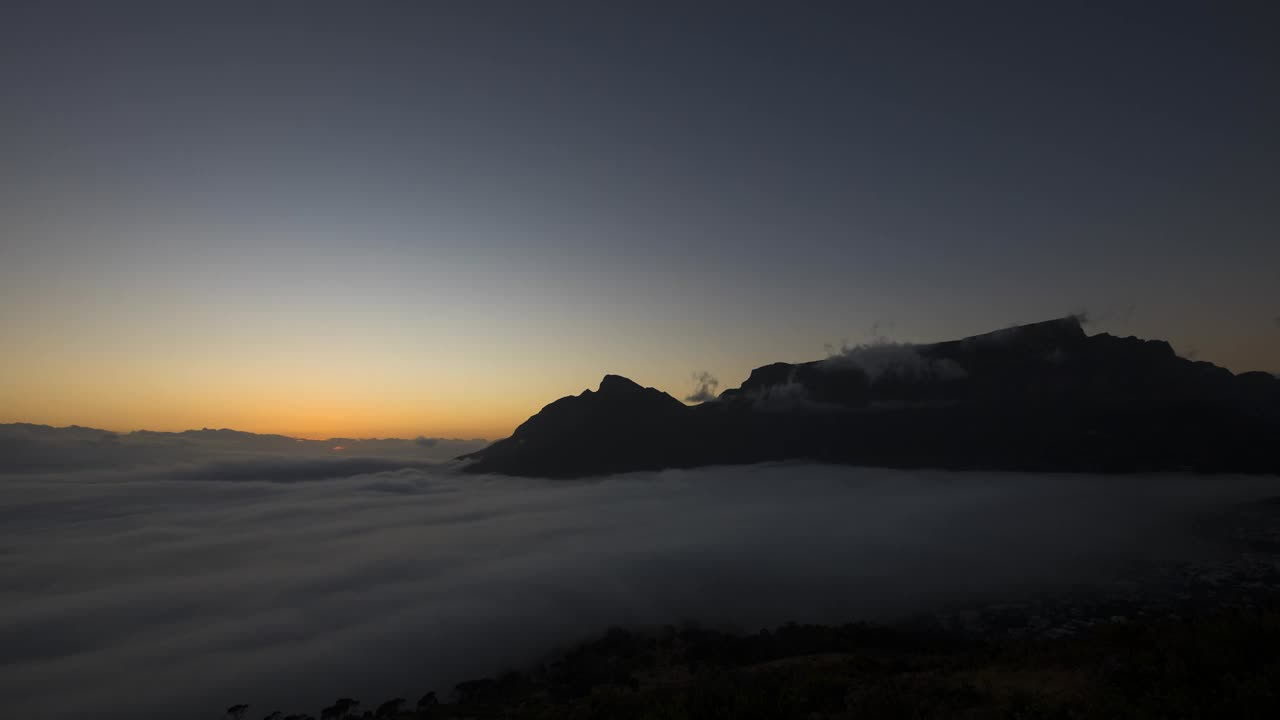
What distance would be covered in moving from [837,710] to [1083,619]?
391 feet

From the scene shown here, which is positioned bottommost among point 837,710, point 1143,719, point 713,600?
point 713,600

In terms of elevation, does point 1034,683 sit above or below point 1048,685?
below

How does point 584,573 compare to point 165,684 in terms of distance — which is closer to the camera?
point 165,684

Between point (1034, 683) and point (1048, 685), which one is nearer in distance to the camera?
point (1048, 685)

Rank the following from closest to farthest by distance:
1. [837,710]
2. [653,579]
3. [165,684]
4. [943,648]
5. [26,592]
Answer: [837,710] < [165,684] < [943,648] < [26,592] < [653,579]

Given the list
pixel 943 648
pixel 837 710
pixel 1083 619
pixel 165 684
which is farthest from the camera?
pixel 1083 619

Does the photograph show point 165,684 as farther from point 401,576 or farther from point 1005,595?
point 1005,595

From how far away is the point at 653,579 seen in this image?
516ft

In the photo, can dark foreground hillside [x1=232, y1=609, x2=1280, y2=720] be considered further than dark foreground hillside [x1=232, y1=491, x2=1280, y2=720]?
No

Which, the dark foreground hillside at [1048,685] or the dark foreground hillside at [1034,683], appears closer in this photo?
the dark foreground hillside at [1048,685]

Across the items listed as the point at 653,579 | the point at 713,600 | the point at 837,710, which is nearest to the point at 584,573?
the point at 653,579

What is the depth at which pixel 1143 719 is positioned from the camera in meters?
17.3

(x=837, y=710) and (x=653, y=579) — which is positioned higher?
(x=837, y=710)

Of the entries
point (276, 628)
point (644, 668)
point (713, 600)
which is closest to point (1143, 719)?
point (644, 668)
